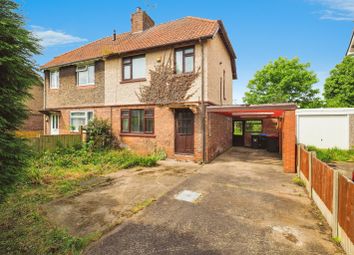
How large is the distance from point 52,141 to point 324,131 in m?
17.0

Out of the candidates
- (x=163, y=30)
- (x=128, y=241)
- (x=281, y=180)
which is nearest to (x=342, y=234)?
(x=128, y=241)

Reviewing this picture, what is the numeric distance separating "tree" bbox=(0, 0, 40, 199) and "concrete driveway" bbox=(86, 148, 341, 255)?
196 cm

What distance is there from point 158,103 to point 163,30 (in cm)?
524

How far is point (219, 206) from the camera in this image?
5.10m

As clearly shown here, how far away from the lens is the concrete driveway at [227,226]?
338 centimetres

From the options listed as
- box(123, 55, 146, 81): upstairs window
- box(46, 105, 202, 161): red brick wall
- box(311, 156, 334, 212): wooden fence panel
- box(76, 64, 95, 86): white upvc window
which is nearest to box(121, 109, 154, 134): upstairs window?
box(46, 105, 202, 161): red brick wall

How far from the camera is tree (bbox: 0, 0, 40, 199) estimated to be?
304 cm

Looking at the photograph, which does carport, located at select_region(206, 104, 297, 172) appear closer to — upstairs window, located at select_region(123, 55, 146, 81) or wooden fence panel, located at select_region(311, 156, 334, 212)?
wooden fence panel, located at select_region(311, 156, 334, 212)

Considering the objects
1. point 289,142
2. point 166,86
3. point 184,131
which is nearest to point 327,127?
point 289,142

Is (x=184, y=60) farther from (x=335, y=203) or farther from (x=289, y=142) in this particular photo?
(x=335, y=203)

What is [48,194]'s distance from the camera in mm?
5816

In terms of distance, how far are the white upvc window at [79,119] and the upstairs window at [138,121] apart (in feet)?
9.46

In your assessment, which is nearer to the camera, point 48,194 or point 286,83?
point 48,194

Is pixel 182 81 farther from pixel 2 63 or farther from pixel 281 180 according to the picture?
pixel 2 63
